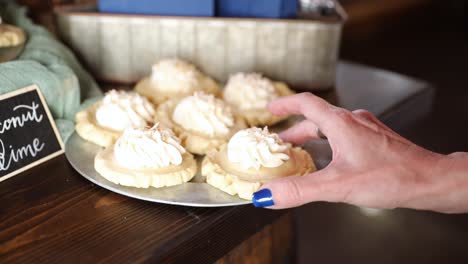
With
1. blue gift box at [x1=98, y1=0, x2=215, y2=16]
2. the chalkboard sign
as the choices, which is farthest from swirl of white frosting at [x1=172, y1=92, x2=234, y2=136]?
blue gift box at [x1=98, y1=0, x2=215, y2=16]

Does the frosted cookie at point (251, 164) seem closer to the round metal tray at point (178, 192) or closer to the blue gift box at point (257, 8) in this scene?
the round metal tray at point (178, 192)

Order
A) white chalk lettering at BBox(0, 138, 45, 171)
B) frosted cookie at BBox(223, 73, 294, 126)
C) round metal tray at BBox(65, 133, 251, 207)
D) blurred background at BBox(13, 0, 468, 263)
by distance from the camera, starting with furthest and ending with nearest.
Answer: blurred background at BBox(13, 0, 468, 263) → frosted cookie at BBox(223, 73, 294, 126) → white chalk lettering at BBox(0, 138, 45, 171) → round metal tray at BBox(65, 133, 251, 207)

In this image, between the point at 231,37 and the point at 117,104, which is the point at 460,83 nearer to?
the point at 231,37

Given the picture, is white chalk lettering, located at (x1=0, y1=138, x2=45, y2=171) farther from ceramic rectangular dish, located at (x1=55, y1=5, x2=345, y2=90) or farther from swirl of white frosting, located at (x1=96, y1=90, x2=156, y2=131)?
ceramic rectangular dish, located at (x1=55, y1=5, x2=345, y2=90)

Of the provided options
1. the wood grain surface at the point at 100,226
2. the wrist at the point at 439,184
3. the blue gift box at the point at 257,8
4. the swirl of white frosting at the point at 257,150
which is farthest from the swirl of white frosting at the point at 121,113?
the wrist at the point at 439,184

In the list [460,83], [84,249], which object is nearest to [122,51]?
[84,249]

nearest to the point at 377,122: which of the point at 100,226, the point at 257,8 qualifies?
the point at 100,226
